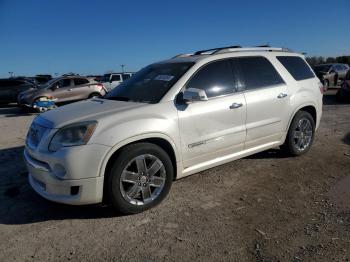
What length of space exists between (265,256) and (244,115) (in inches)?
86.1

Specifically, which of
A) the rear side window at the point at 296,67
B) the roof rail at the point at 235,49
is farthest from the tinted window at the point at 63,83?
the rear side window at the point at 296,67

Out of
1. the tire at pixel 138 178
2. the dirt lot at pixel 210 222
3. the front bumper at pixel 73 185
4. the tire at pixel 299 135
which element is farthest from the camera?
the tire at pixel 299 135

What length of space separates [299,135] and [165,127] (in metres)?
2.86

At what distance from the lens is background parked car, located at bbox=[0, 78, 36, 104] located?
19502 mm

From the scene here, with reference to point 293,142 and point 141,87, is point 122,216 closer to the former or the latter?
point 141,87

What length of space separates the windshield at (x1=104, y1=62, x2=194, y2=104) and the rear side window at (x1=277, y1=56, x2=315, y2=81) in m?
1.92

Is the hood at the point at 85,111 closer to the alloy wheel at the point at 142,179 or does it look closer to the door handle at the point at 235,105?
the alloy wheel at the point at 142,179

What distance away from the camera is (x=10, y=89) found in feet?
64.3

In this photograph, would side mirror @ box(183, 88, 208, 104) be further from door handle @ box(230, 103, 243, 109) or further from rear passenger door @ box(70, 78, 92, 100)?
rear passenger door @ box(70, 78, 92, 100)

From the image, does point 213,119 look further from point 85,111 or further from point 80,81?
point 80,81

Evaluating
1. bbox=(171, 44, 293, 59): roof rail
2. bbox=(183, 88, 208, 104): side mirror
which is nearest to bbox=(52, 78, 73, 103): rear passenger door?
bbox=(171, 44, 293, 59): roof rail

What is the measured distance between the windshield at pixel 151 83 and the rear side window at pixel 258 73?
89 cm

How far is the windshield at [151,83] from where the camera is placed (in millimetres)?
4254

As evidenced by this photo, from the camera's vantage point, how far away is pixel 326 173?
493 centimetres
